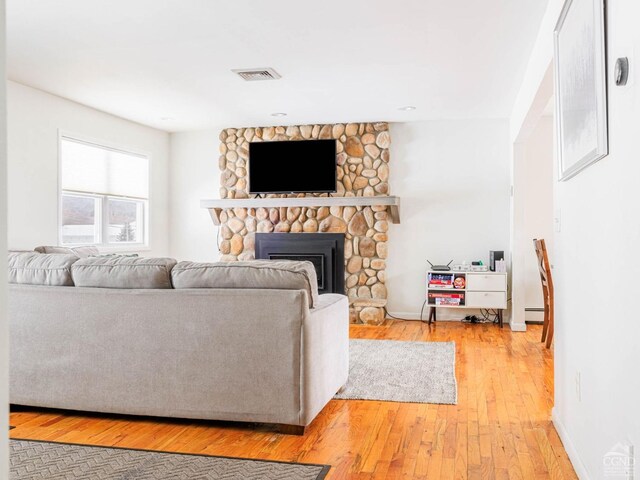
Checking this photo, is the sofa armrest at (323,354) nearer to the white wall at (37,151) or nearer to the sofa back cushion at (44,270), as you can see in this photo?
the sofa back cushion at (44,270)

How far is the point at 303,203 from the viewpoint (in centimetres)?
680

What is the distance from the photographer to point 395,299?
22.6 feet

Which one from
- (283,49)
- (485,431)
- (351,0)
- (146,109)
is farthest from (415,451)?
(146,109)

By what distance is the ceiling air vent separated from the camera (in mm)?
4703

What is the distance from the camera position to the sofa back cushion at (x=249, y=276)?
9.44ft

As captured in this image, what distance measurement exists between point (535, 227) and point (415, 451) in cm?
447

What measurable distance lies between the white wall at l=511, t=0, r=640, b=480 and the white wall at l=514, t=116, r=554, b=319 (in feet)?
12.5

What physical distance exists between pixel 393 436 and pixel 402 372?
1.33m

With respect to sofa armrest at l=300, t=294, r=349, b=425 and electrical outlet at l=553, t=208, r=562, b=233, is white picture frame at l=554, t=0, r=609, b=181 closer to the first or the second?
electrical outlet at l=553, t=208, r=562, b=233

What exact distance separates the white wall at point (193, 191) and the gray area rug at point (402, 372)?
297 centimetres

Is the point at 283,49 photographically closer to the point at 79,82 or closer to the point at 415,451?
the point at 79,82

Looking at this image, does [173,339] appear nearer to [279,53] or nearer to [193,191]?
[279,53]

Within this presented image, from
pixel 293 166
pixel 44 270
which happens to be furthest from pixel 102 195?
pixel 44 270

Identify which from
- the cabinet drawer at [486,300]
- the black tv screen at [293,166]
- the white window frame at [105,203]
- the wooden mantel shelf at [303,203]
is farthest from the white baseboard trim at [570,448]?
the white window frame at [105,203]
